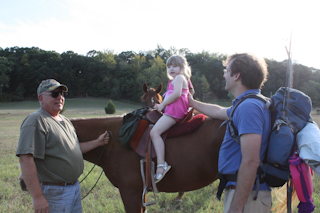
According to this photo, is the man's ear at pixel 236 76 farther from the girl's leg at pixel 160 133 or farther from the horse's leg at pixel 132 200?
the horse's leg at pixel 132 200

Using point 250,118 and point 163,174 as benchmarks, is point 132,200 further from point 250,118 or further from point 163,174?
point 250,118

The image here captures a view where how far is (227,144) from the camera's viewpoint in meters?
1.68

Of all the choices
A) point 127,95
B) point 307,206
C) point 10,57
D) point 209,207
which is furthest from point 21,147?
point 10,57

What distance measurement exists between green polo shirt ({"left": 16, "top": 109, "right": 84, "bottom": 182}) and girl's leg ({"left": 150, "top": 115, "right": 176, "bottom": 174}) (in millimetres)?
930

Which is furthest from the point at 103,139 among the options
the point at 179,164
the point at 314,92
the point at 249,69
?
the point at 314,92

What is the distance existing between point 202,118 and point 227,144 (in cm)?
110

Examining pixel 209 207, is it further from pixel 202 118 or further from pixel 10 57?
pixel 10 57

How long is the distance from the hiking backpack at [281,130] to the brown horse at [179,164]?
0.95 m

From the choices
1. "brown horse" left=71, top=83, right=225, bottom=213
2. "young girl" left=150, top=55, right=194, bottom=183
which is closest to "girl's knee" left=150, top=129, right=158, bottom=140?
"young girl" left=150, top=55, right=194, bottom=183

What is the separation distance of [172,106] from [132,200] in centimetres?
135

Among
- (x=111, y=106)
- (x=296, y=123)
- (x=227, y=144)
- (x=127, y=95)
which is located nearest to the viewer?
(x=296, y=123)

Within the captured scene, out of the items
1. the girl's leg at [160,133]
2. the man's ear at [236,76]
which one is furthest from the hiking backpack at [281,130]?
the girl's leg at [160,133]

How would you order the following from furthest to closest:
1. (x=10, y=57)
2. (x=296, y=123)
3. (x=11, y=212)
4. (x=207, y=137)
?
1. (x=10, y=57)
2. (x=11, y=212)
3. (x=207, y=137)
4. (x=296, y=123)

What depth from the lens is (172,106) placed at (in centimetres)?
271
